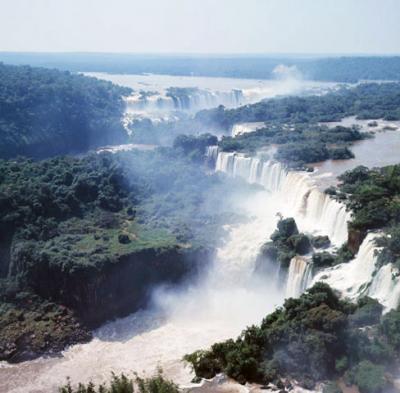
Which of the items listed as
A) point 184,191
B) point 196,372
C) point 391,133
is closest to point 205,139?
point 184,191

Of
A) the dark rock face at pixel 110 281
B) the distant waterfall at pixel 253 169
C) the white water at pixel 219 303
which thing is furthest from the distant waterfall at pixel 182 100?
the dark rock face at pixel 110 281

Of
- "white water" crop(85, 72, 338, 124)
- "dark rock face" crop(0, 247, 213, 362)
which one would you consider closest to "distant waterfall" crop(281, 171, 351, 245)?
"dark rock face" crop(0, 247, 213, 362)

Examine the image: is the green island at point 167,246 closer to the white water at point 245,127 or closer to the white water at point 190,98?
the white water at point 245,127

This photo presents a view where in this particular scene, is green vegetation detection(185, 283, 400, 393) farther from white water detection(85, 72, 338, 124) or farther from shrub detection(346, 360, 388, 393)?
white water detection(85, 72, 338, 124)

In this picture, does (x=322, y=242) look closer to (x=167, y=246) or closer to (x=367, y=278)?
(x=367, y=278)

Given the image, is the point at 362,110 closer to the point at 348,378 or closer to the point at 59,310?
the point at 59,310

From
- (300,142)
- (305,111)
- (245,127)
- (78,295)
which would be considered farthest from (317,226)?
(305,111)

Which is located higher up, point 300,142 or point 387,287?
point 300,142
